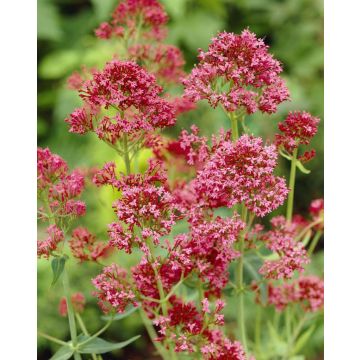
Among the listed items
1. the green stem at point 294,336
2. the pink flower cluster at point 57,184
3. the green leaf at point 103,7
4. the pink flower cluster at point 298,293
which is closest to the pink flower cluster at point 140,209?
the pink flower cluster at point 57,184

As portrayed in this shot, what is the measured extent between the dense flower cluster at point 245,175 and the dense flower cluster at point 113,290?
0.73 ft

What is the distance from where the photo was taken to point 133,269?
125 cm

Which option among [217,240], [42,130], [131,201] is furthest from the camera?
[42,130]

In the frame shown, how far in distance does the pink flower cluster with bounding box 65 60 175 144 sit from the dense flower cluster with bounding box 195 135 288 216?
109 mm

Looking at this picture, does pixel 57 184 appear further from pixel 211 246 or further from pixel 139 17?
pixel 139 17

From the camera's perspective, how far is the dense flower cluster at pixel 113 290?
1146 millimetres

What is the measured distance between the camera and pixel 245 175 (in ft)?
3.56

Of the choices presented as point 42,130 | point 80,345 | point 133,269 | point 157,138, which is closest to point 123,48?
point 157,138

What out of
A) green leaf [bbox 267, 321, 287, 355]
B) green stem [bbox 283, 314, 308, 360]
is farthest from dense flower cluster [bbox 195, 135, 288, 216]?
green leaf [bbox 267, 321, 287, 355]

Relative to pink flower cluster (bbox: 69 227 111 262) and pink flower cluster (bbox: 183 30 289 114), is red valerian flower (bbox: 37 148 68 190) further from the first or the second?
pink flower cluster (bbox: 183 30 289 114)
